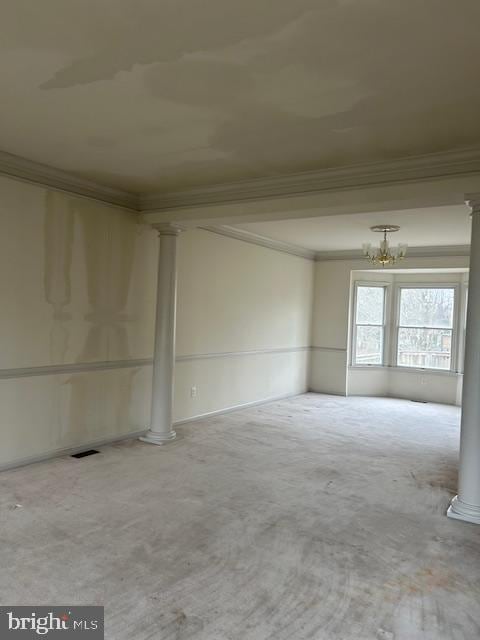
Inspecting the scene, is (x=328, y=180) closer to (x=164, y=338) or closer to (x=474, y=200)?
(x=474, y=200)

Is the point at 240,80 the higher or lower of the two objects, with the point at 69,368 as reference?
higher

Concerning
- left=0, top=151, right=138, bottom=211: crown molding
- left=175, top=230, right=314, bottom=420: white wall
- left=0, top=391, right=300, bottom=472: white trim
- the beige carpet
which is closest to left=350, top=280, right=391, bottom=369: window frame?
left=175, top=230, right=314, bottom=420: white wall

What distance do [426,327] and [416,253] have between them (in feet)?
4.60

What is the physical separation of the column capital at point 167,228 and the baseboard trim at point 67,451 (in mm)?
2172

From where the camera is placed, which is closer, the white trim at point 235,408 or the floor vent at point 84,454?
the floor vent at point 84,454

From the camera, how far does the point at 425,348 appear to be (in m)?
8.50

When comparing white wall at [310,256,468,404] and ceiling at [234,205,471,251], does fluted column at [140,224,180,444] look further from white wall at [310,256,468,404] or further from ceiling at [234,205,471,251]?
white wall at [310,256,468,404]

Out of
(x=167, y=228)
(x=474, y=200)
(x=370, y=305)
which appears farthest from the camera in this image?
(x=370, y=305)

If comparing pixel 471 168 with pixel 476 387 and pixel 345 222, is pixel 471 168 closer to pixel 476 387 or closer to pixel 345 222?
pixel 476 387

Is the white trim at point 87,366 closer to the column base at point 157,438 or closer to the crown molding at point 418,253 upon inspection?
the column base at point 157,438

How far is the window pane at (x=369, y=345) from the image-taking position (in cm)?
878

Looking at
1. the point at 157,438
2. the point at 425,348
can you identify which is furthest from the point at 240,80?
the point at 425,348

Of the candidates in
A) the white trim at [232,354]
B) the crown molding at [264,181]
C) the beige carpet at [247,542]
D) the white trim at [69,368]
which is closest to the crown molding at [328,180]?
the crown molding at [264,181]

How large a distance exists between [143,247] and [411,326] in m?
5.32
